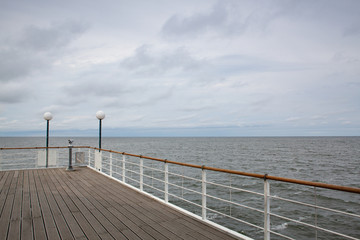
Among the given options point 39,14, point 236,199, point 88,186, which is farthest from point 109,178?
point 39,14

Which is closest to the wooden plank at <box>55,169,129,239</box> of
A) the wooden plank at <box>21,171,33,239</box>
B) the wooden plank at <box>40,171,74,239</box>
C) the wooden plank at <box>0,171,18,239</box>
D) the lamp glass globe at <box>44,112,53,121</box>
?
the wooden plank at <box>40,171,74,239</box>

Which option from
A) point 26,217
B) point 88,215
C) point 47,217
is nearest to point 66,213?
point 47,217

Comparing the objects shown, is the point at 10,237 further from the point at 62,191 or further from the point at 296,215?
the point at 296,215

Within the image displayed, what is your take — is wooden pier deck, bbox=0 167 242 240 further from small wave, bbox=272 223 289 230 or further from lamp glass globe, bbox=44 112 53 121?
small wave, bbox=272 223 289 230

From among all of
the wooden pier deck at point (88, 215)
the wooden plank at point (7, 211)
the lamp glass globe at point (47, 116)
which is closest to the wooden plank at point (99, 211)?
the wooden pier deck at point (88, 215)

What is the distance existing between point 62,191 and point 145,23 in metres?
8.45

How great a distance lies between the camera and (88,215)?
10.5ft

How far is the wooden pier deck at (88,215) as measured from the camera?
2596mm

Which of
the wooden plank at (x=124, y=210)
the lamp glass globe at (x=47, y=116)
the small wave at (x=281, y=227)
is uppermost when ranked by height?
the lamp glass globe at (x=47, y=116)

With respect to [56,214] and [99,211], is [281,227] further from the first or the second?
[56,214]

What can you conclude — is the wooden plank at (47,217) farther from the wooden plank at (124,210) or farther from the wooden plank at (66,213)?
the wooden plank at (124,210)

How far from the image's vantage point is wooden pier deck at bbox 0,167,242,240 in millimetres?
2596

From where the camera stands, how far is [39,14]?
26.6 ft

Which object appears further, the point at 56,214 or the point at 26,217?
the point at 56,214
